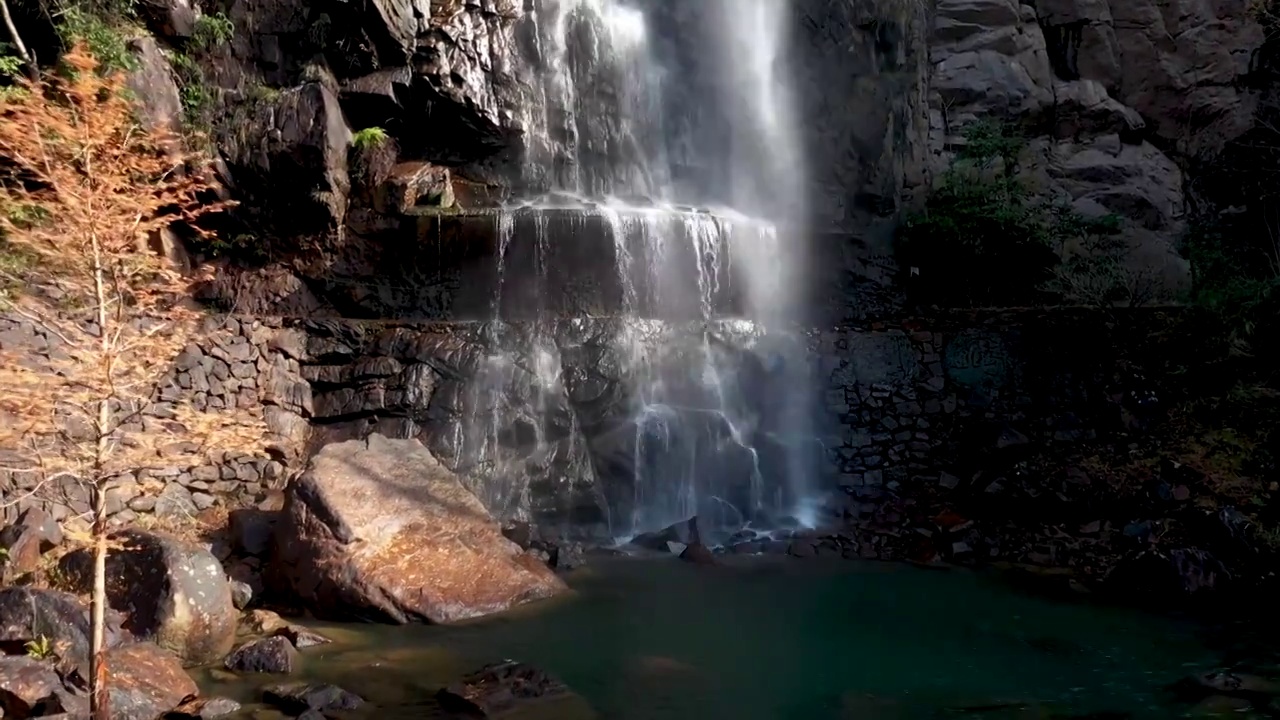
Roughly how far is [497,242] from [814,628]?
9172mm

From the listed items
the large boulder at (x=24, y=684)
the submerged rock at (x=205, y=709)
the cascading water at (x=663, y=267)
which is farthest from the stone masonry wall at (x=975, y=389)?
the large boulder at (x=24, y=684)

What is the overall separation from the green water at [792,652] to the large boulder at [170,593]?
1.93ft

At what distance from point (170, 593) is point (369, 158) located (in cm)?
1010

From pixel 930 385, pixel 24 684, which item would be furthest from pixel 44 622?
pixel 930 385

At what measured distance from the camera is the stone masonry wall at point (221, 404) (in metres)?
9.65

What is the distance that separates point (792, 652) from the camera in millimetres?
8242

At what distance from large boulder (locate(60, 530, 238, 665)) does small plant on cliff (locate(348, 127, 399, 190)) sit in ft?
30.0

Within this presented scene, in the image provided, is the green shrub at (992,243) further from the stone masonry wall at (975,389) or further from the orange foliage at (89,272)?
the orange foliage at (89,272)

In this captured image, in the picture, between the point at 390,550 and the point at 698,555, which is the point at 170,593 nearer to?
the point at 390,550

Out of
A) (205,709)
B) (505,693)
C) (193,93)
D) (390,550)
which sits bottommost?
(505,693)

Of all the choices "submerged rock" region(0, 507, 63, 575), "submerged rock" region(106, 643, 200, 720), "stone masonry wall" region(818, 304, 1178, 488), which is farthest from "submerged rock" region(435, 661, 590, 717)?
"stone masonry wall" region(818, 304, 1178, 488)

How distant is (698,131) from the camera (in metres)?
20.3

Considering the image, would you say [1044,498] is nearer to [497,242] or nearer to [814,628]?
[814,628]

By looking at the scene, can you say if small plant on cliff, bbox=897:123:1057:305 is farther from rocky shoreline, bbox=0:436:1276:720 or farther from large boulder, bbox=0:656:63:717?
large boulder, bbox=0:656:63:717
